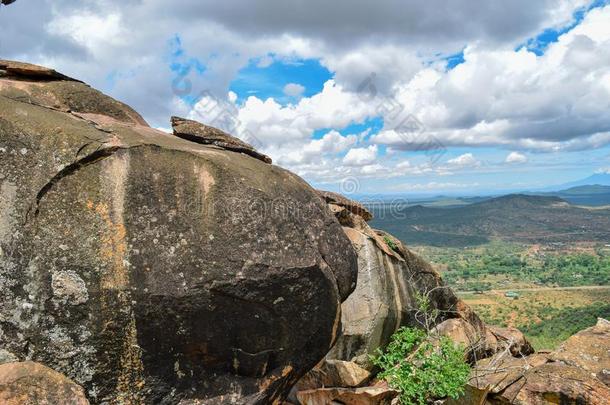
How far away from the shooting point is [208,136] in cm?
1295

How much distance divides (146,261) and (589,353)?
50.7ft

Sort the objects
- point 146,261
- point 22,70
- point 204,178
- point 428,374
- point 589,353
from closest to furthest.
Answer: point 146,261 → point 204,178 → point 22,70 → point 428,374 → point 589,353

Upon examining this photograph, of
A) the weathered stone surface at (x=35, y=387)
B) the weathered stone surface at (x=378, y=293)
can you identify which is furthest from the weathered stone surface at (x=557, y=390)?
the weathered stone surface at (x=35, y=387)

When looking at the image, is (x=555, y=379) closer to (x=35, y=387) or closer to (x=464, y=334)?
(x=464, y=334)

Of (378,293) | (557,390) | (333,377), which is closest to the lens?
(557,390)

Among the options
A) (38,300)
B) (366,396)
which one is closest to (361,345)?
(366,396)

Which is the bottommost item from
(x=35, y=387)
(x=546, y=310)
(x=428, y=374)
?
(x=546, y=310)

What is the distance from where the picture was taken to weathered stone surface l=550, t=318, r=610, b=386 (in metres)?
15.5

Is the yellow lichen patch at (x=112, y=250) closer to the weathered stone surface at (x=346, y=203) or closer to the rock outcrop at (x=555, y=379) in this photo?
the rock outcrop at (x=555, y=379)

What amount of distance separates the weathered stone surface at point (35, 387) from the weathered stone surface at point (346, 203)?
45.1 ft

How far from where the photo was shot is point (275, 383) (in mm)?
11336

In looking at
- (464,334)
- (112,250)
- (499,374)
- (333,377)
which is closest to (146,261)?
(112,250)

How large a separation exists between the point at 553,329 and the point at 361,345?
8237cm

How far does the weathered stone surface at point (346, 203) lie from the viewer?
21356 mm
